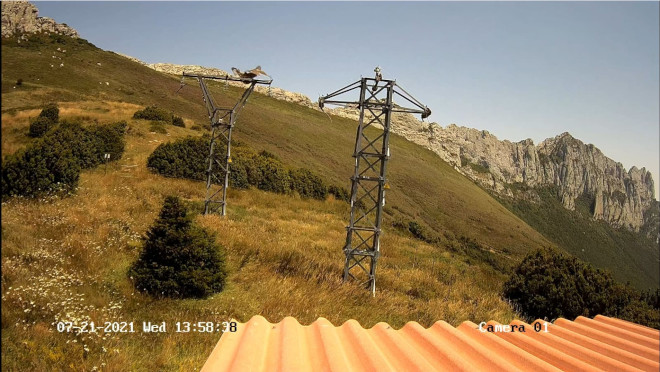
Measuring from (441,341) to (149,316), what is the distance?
4799mm

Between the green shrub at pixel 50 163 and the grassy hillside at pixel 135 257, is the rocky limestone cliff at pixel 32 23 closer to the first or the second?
the grassy hillside at pixel 135 257

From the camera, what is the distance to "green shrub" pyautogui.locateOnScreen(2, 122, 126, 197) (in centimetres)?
1010

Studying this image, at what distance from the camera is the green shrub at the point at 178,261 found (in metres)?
7.39

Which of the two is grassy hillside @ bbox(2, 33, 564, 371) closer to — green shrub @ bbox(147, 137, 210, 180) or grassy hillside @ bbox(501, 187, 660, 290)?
green shrub @ bbox(147, 137, 210, 180)

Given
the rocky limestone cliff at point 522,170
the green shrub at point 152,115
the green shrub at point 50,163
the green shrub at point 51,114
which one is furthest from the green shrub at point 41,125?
the rocky limestone cliff at point 522,170

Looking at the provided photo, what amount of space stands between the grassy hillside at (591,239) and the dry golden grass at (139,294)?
9955cm

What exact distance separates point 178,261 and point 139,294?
0.93m

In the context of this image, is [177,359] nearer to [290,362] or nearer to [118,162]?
[290,362]

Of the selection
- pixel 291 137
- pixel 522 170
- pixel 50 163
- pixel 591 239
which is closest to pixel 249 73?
pixel 50 163

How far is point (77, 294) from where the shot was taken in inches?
254

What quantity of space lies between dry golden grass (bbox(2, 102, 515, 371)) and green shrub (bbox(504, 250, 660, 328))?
1.15 metres

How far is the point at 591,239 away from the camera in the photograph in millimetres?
127562

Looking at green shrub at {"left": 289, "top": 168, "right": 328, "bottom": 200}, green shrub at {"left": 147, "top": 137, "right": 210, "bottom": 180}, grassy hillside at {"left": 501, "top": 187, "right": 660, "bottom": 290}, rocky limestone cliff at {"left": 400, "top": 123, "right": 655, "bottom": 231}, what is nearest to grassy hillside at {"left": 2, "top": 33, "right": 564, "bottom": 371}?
green shrub at {"left": 147, "top": 137, "right": 210, "bottom": 180}

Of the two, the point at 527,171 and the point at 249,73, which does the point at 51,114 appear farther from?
the point at 527,171
